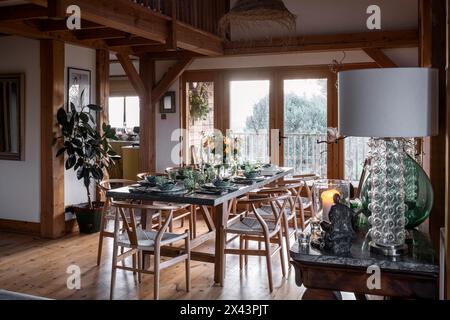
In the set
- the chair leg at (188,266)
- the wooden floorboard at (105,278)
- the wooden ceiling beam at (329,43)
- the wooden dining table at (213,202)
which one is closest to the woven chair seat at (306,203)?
the wooden floorboard at (105,278)

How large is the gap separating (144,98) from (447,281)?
640cm

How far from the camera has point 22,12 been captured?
477 centimetres

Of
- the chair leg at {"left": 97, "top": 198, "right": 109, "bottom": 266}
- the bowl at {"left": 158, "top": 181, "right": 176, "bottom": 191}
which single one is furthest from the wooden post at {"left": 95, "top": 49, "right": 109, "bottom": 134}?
the bowl at {"left": 158, "top": 181, "right": 176, "bottom": 191}

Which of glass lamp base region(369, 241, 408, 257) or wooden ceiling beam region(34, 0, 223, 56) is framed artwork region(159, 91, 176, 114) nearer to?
wooden ceiling beam region(34, 0, 223, 56)

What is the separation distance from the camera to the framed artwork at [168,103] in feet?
25.7

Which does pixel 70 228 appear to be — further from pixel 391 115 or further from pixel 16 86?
pixel 391 115

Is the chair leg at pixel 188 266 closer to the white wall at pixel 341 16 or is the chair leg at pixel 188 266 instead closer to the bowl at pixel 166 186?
the bowl at pixel 166 186

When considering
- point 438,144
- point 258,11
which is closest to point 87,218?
point 258,11

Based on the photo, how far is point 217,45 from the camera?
694 centimetres

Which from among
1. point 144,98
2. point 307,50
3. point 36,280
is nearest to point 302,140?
point 307,50

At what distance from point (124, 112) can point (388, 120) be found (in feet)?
34.9

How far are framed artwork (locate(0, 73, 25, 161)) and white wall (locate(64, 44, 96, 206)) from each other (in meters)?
0.56

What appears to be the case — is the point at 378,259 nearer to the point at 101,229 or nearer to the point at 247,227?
the point at 247,227

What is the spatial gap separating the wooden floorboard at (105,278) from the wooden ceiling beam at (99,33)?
245 cm
